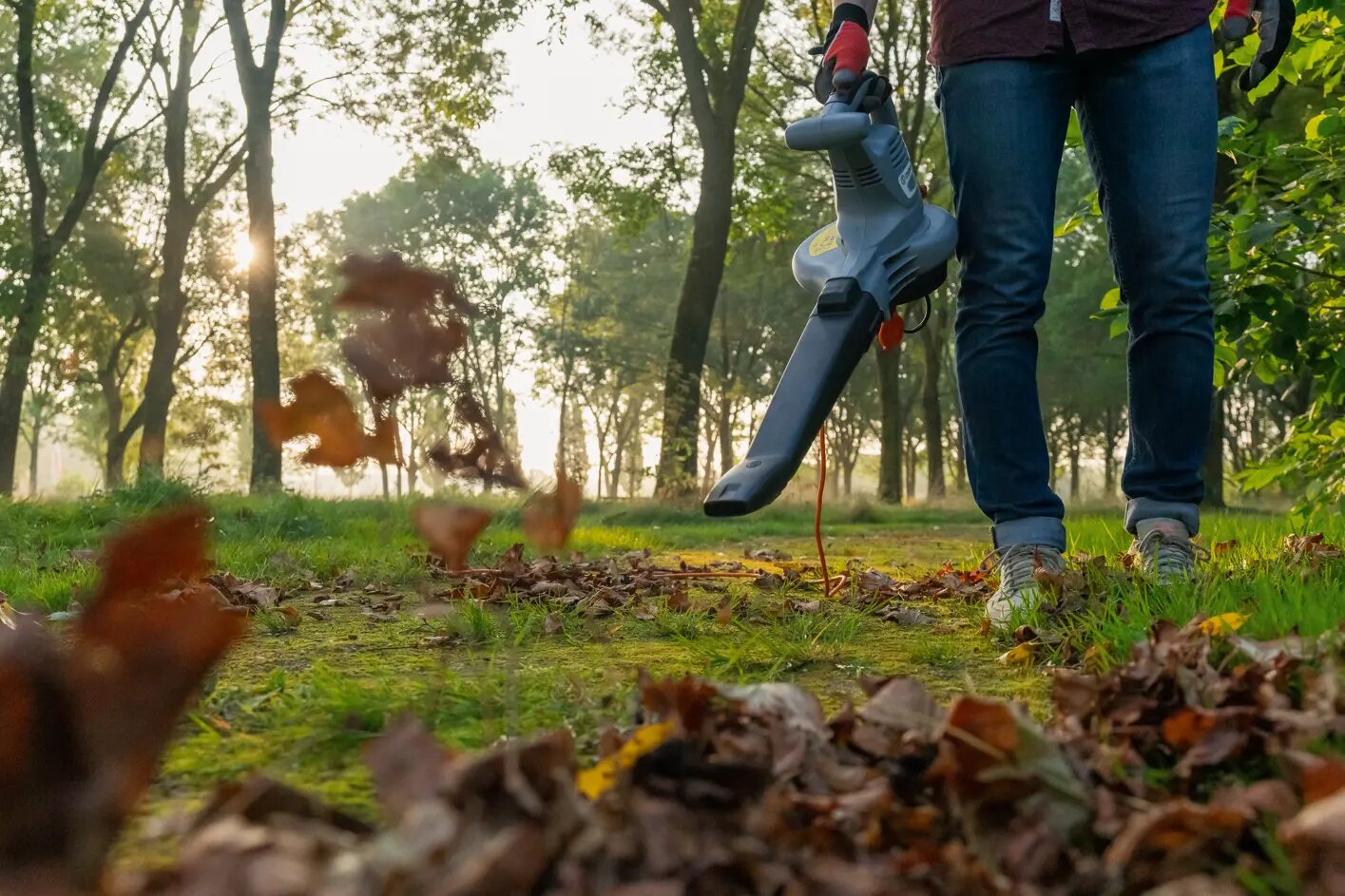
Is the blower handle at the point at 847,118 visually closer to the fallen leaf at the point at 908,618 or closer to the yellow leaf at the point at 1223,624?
the fallen leaf at the point at 908,618

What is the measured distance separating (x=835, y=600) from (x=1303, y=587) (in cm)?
124

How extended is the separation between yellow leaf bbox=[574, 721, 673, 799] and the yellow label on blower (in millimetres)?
1748

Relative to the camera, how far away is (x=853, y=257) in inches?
99.0

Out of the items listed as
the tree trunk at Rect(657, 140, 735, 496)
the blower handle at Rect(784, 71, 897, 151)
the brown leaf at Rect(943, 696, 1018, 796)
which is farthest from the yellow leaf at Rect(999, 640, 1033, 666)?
the tree trunk at Rect(657, 140, 735, 496)

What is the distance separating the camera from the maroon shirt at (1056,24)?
2.45 metres

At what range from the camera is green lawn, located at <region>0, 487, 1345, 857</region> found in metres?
1.38

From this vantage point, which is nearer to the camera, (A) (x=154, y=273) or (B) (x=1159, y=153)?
(B) (x=1159, y=153)

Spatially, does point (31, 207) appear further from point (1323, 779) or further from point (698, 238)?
point (1323, 779)

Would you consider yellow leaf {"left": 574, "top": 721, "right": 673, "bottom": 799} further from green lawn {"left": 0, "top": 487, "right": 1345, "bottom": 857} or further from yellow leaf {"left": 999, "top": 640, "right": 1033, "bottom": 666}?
yellow leaf {"left": 999, "top": 640, "right": 1033, "bottom": 666}

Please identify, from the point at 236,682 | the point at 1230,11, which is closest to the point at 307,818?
the point at 236,682

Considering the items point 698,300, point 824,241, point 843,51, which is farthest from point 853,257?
point 698,300

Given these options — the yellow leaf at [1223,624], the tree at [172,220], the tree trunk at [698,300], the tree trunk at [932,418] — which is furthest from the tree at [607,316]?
the yellow leaf at [1223,624]

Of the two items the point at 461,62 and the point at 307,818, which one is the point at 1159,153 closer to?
the point at 307,818

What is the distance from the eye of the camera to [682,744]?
3.51 feet
